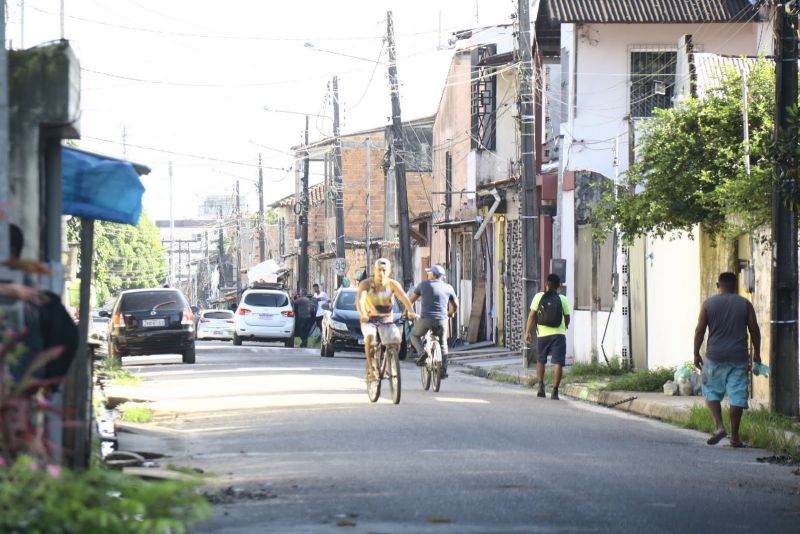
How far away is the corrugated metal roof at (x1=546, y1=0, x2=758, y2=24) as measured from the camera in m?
32.1

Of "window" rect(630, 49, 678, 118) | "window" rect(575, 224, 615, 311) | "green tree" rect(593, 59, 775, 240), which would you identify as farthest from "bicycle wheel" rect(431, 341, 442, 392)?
"window" rect(630, 49, 678, 118)

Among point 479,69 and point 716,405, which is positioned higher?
point 479,69

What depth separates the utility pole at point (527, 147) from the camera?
29.1 metres

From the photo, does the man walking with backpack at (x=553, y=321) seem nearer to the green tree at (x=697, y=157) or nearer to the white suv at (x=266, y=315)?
the green tree at (x=697, y=157)

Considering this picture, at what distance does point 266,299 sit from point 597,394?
21995 mm

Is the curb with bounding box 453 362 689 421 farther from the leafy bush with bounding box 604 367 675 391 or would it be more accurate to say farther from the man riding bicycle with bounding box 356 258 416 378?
→ the man riding bicycle with bounding box 356 258 416 378

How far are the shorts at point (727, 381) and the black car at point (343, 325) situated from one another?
61.8ft

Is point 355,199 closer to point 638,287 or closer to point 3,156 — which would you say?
point 638,287

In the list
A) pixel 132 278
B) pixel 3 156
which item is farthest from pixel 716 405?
pixel 132 278

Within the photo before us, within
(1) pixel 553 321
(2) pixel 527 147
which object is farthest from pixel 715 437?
(2) pixel 527 147

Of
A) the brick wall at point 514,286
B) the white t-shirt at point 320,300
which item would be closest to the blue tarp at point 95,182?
the brick wall at point 514,286

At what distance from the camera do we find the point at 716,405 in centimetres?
1566

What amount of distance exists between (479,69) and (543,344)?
2285cm

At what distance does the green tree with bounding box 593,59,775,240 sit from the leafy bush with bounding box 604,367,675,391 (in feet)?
7.12
